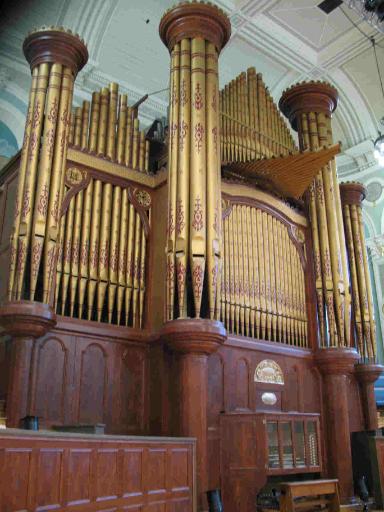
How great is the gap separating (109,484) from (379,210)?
1225cm

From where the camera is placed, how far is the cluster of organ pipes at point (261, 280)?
8.80 meters

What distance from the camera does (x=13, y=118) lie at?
12.9 m

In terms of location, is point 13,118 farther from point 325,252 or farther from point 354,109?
point 354,109

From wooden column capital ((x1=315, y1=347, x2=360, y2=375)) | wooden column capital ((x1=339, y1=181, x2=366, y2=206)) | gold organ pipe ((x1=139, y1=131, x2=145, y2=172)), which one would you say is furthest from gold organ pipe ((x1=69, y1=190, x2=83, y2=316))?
wooden column capital ((x1=339, y1=181, x2=366, y2=206))

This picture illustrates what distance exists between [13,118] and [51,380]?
7.38m

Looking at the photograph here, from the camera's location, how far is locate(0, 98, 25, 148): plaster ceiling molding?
41.6 feet

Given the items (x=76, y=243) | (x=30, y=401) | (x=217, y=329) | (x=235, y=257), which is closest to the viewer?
(x=30, y=401)

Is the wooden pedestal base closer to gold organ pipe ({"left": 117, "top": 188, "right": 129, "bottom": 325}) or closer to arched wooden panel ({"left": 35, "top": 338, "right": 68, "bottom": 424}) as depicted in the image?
gold organ pipe ({"left": 117, "top": 188, "right": 129, "bottom": 325})

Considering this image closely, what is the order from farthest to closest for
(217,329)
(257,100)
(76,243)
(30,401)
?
(257,100) < (76,243) < (217,329) < (30,401)

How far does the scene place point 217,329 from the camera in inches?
300

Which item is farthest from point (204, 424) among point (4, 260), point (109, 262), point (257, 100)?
point (257, 100)

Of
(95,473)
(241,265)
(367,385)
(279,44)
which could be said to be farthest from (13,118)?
(95,473)

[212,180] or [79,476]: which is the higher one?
[212,180]

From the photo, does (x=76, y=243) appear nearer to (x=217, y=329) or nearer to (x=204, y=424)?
(x=217, y=329)
